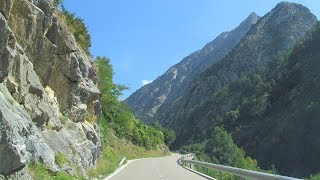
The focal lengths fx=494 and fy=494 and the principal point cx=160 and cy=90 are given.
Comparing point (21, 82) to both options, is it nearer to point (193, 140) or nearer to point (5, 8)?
point (5, 8)

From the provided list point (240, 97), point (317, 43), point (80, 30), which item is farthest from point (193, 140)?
point (80, 30)

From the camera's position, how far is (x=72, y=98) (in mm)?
28719

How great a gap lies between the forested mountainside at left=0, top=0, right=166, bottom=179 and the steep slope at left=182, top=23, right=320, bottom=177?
79.0m

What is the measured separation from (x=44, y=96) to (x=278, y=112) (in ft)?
418

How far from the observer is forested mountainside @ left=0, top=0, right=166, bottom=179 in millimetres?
14448

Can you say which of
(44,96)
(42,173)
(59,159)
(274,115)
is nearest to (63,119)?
(44,96)

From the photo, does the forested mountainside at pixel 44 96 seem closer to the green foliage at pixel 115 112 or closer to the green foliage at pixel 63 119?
the green foliage at pixel 63 119

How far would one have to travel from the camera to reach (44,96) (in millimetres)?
21922

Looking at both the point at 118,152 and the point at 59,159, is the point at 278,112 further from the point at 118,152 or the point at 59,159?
the point at 59,159

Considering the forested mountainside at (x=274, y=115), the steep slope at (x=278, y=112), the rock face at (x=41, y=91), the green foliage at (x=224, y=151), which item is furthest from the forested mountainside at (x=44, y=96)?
the steep slope at (x=278, y=112)

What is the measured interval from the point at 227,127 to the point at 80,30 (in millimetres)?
133450

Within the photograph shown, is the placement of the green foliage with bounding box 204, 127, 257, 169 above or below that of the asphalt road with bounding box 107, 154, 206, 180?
above

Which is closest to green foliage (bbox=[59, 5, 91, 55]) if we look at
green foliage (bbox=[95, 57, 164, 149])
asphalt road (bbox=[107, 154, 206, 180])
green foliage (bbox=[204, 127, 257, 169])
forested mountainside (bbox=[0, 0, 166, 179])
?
forested mountainside (bbox=[0, 0, 166, 179])

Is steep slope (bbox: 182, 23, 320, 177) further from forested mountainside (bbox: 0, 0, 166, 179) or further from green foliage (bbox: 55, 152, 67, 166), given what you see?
green foliage (bbox: 55, 152, 67, 166)
